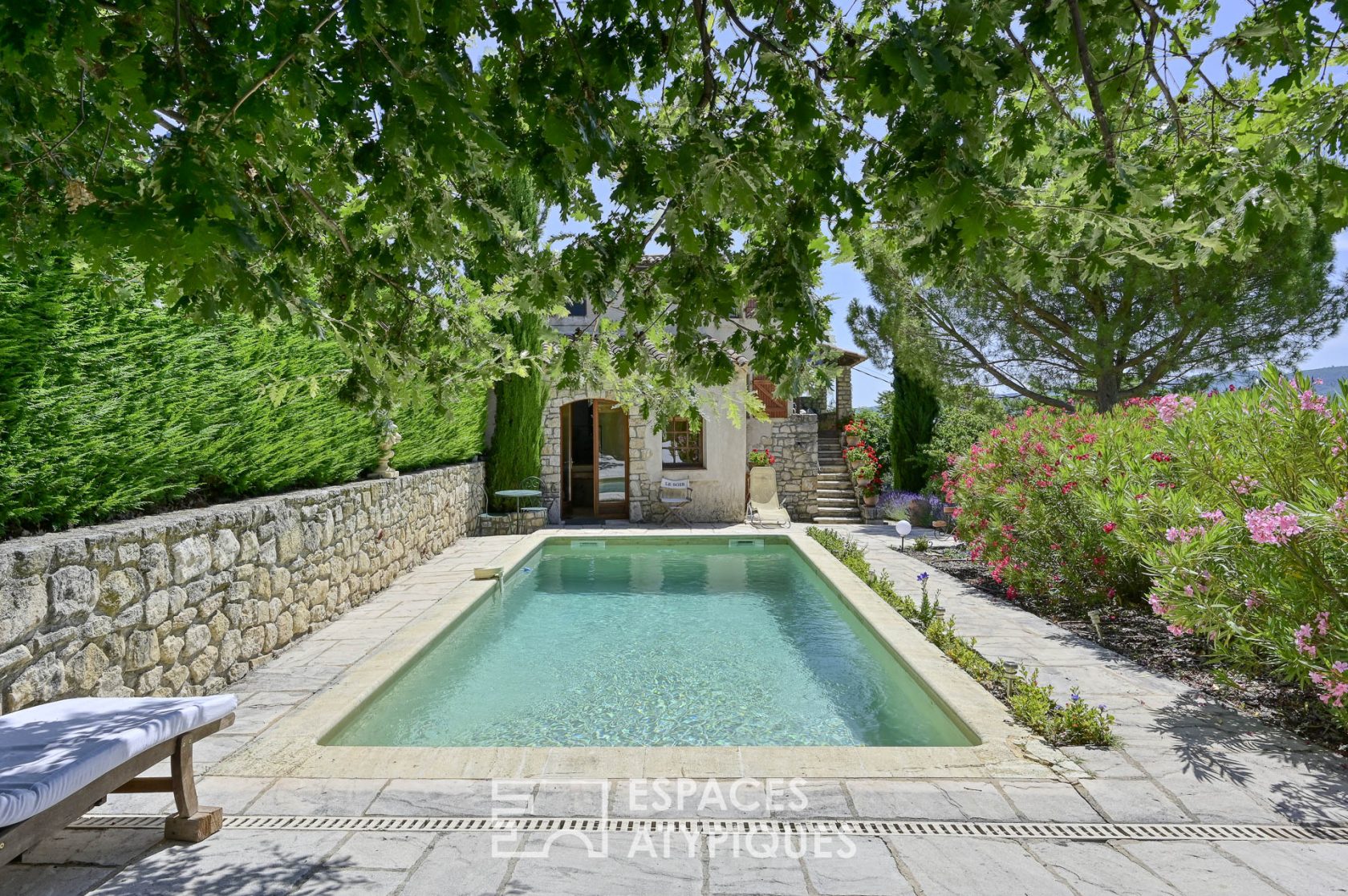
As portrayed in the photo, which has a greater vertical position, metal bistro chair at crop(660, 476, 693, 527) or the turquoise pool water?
metal bistro chair at crop(660, 476, 693, 527)

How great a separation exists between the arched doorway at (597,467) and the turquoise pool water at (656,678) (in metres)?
5.42

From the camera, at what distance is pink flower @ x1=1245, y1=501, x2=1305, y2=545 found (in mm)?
3853

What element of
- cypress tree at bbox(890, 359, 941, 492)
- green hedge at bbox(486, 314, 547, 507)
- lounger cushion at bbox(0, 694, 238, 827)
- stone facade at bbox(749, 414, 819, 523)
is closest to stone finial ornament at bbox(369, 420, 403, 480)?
green hedge at bbox(486, 314, 547, 507)

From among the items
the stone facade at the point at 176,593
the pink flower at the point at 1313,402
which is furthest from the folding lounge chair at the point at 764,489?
the pink flower at the point at 1313,402

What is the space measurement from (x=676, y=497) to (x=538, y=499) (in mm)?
2714

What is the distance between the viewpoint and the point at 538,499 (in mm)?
14500

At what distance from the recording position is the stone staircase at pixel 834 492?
1586cm

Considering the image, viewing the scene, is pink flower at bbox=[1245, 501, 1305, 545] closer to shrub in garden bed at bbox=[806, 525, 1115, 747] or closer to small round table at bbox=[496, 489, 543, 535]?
shrub in garden bed at bbox=[806, 525, 1115, 747]

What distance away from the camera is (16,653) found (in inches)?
130

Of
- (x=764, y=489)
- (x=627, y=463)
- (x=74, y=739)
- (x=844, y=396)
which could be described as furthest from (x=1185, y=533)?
(x=844, y=396)

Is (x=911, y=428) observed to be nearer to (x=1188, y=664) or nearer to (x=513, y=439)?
(x=513, y=439)

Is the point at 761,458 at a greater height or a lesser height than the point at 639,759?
greater

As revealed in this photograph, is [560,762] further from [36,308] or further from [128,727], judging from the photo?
[36,308]

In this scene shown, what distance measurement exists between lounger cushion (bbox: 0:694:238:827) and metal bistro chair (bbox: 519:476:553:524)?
1022 centimetres
